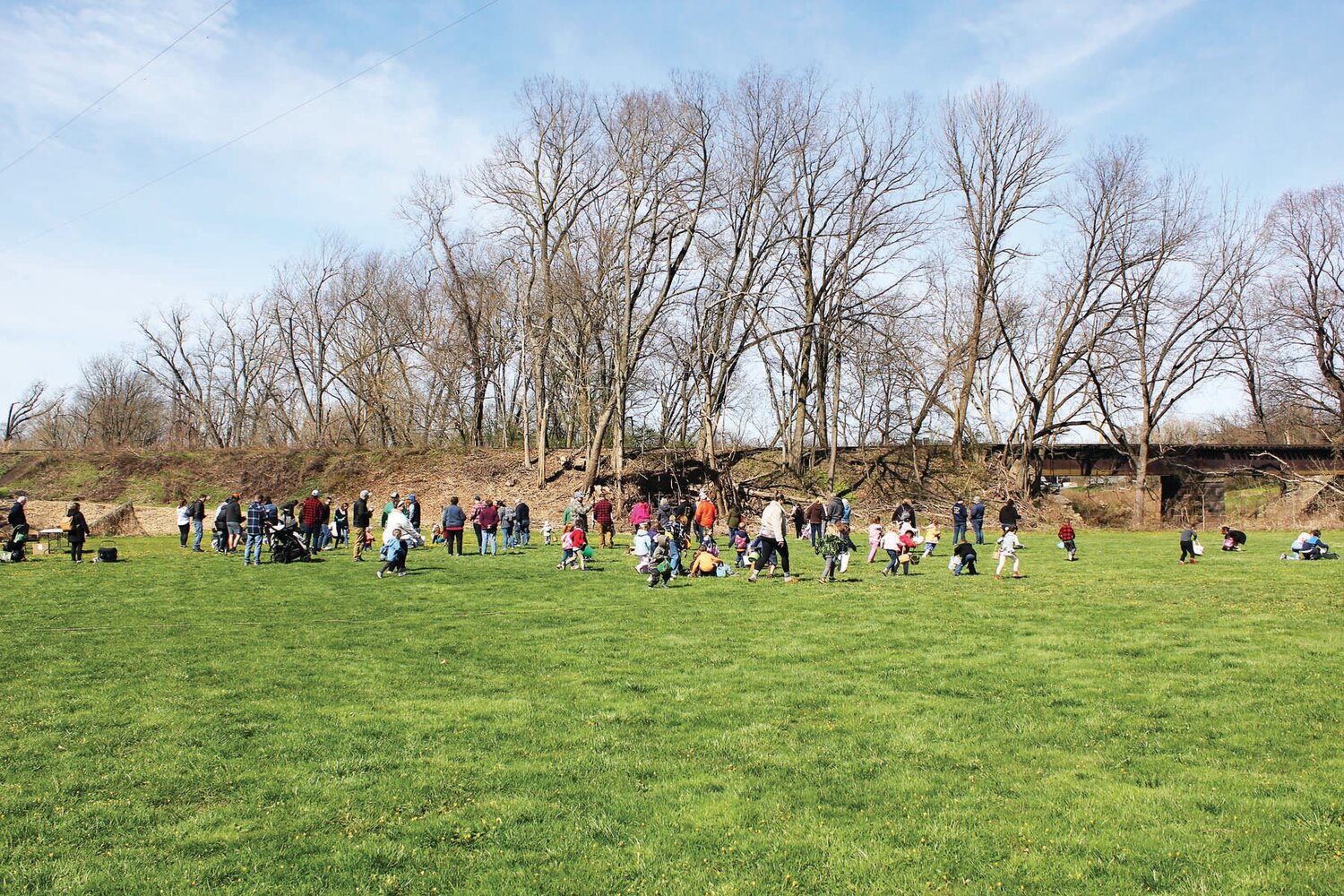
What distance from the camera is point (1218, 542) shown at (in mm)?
27875

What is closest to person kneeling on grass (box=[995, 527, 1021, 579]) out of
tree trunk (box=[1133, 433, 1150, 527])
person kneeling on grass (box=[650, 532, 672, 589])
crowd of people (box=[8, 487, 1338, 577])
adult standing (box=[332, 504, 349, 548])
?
crowd of people (box=[8, 487, 1338, 577])

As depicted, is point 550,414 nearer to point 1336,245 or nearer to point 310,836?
point 1336,245

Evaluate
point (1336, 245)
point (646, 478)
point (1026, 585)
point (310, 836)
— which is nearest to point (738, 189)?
point (646, 478)

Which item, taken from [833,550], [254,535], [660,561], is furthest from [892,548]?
[254,535]

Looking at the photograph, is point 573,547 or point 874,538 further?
point 874,538

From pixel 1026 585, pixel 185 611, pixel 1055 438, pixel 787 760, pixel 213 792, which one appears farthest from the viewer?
pixel 1055 438

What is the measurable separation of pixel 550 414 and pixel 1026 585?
39.5 meters

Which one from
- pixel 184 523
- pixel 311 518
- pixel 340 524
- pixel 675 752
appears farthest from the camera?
pixel 340 524

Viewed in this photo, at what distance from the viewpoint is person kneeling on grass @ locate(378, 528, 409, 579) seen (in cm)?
1791

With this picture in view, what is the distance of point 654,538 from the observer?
17.0 meters

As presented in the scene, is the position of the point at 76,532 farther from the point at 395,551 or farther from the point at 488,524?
Answer: the point at 488,524

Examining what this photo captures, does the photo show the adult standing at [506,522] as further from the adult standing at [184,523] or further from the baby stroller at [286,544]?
the adult standing at [184,523]

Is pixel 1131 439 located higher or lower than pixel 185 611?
higher

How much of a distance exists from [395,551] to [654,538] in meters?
5.48
